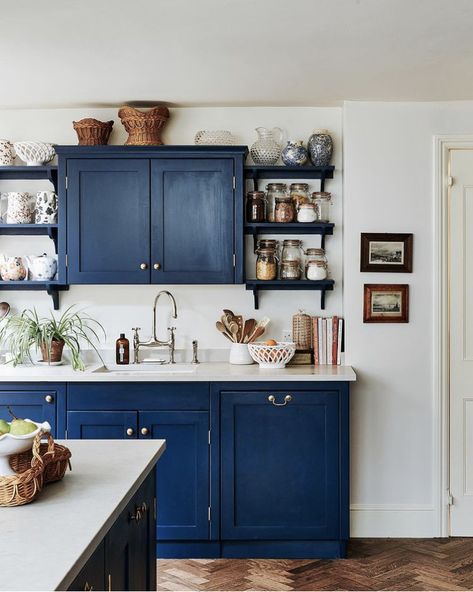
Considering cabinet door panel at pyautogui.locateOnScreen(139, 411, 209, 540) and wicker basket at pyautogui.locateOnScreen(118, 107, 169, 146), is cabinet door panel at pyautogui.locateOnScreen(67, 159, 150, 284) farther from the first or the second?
cabinet door panel at pyautogui.locateOnScreen(139, 411, 209, 540)

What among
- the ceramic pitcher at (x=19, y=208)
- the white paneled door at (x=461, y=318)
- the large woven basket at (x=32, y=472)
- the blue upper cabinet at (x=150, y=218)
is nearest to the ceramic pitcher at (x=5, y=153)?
the ceramic pitcher at (x=19, y=208)

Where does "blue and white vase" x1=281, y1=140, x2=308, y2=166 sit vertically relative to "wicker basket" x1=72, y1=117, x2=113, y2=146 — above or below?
below

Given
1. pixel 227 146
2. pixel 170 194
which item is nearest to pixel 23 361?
pixel 170 194

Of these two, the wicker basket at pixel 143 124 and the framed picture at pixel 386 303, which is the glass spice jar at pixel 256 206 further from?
the framed picture at pixel 386 303

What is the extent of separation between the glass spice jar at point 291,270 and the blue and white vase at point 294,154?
585 mm

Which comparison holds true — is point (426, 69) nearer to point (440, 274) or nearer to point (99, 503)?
point (440, 274)

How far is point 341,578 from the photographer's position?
3.42 meters

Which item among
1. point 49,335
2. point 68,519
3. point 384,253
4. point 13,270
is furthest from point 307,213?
point 68,519

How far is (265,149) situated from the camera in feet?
13.4

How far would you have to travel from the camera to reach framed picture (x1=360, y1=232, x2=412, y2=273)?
4.04 meters

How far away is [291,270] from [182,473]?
1.31 meters

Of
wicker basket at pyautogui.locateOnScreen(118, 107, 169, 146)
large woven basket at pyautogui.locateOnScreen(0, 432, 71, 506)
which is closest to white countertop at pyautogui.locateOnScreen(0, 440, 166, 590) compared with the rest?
large woven basket at pyautogui.locateOnScreen(0, 432, 71, 506)

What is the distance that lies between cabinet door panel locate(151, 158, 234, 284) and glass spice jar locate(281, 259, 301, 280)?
330 mm

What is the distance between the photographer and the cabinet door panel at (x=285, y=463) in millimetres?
3668
